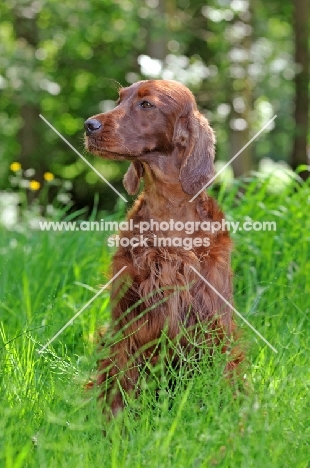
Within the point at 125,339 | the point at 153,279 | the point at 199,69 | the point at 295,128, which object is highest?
the point at 153,279

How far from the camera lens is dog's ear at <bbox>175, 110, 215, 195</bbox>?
289 centimetres

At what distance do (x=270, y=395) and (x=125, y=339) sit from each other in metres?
0.66

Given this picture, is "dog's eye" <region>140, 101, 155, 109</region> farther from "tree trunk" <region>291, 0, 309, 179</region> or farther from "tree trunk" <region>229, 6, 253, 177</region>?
"tree trunk" <region>291, 0, 309, 179</region>

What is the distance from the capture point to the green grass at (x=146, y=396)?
212 centimetres

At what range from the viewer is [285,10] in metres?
12.7

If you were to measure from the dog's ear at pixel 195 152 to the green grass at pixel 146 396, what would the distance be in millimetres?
687

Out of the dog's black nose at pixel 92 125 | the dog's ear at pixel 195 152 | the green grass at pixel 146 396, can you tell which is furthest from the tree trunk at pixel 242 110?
the dog's black nose at pixel 92 125

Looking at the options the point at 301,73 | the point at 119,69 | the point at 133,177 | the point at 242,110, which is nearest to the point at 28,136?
the point at 119,69

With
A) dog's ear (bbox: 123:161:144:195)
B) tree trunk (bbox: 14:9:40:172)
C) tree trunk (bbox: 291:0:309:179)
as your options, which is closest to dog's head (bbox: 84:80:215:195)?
dog's ear (bbox: 123:161:144:195)

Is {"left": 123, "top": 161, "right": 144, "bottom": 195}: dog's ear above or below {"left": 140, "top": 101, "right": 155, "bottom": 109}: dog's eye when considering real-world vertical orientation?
below

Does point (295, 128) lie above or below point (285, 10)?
below

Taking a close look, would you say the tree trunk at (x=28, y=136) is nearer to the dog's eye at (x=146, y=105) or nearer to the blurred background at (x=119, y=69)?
the blurred background at (x=119, y=69)

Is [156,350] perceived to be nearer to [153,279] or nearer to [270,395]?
[153,279]

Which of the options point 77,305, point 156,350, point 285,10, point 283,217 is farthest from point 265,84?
point 156,350
